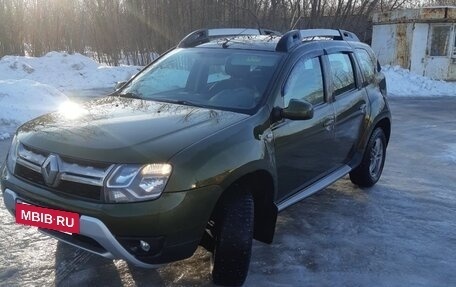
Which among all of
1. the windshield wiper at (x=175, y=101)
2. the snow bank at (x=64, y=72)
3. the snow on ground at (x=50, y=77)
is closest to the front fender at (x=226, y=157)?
the windshield wiper at (x=175, y=101)

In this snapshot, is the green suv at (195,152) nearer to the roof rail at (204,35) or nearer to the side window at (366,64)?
the roof rail at (204,35)

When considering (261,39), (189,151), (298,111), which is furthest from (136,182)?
(261,39)

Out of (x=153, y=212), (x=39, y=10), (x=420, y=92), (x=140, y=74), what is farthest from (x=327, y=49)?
(x=39, y=10)

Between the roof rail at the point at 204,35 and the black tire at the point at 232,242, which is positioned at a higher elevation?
the roof rail at the point at 204,35

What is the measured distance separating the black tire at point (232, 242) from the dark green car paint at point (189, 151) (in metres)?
0.19

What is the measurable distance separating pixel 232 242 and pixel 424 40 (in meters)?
17.4

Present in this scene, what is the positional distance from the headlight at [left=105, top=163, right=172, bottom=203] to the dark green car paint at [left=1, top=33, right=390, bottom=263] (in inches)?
1.5

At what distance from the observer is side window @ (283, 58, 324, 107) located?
4.09m

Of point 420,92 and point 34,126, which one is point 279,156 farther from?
point 420,92

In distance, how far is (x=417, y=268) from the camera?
12.7 feet

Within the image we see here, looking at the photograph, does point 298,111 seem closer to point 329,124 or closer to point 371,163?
point 329,124

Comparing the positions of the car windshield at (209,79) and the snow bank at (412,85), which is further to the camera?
the snow bank at (412,85)

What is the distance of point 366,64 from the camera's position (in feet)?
18.7

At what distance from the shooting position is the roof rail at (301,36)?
429 cm
